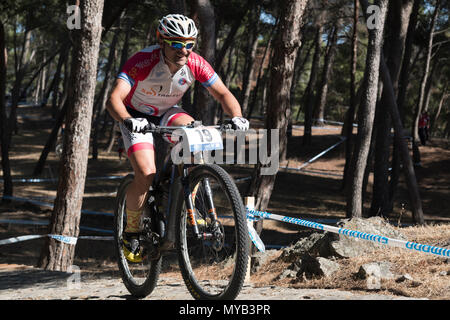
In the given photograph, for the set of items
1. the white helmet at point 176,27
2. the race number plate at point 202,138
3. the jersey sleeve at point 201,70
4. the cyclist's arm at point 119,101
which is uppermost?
the white helmet at point 176,27

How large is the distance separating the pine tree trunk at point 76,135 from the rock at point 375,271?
486 cm

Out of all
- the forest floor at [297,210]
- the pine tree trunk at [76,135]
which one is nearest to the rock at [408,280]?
the forest floor at [297,210]

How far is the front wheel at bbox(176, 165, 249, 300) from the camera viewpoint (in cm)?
393

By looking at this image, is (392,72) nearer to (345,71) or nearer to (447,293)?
A: (447,293)

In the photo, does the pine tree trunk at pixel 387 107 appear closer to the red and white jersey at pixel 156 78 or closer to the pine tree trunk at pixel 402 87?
the pine tree trunk at pixel 402 87

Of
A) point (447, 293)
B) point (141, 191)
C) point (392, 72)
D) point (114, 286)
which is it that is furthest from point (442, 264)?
point (392, 72)

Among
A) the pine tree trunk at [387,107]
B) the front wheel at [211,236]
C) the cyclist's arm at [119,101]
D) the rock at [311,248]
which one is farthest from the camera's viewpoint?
the pine tree trunk at [387,107]

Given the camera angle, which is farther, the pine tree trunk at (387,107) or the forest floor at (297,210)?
the pine tree trunk at (387,107)

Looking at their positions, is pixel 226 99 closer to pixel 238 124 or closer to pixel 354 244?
pixel 238 124

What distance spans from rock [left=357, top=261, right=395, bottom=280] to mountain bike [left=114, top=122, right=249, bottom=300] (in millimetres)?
1629

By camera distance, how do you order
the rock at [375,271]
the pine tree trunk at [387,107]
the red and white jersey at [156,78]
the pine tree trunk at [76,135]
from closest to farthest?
the red and white jersey at [156,78]
the rock at [375,271]
the pine tree trunk at [76,135]
the pine tree trunk at [387,107]

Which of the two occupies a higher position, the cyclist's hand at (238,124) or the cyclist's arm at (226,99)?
the cyclist's arm at (226,99)

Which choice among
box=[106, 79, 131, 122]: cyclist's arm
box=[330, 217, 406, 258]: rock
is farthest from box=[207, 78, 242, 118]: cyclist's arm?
box=[330, 217, 406, 258]: rock

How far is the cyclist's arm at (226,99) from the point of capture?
4922 mm
